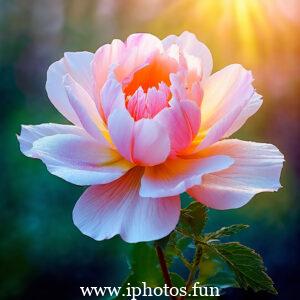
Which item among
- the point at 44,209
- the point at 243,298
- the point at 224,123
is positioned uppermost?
the point at 224,123

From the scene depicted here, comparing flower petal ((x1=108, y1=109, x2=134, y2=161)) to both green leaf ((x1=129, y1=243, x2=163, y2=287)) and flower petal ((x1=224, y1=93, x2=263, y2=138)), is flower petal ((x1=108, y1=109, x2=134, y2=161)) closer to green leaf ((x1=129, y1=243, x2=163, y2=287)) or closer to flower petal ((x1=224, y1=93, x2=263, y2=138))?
flower petal ((x1=224, y1=93, x2=263, y2=138))

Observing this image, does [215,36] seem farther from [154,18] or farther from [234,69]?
[234,69]

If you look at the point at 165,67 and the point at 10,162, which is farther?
the point at 10,162

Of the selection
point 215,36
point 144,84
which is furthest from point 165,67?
point 215,36

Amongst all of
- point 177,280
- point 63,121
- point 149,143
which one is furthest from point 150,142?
point 63,121

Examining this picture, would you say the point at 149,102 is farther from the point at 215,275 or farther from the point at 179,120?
the point at 215,275

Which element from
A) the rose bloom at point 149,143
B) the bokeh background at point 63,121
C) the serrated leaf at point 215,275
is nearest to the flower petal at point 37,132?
the rose bloom at point 149,143
